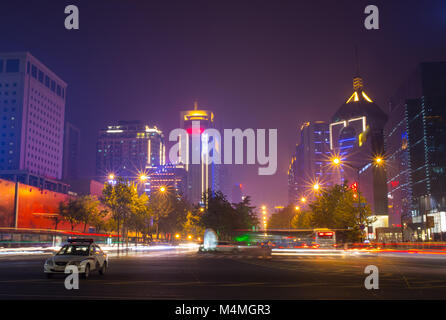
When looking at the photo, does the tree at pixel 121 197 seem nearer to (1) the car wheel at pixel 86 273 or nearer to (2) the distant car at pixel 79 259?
(2) the distant car at pixel 79 259

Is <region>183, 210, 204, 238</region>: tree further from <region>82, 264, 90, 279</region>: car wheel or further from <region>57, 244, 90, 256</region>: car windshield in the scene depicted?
<region>82, 264, 90, 279</region>: car wheel

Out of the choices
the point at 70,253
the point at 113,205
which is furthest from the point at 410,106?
the point at 70,253

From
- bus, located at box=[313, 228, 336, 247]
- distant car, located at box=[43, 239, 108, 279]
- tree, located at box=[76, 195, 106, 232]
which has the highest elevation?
tree, located at box=[76, 195, 106, 232]

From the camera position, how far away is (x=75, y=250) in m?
20.1

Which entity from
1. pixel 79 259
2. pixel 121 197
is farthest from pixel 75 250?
pixel 121 197

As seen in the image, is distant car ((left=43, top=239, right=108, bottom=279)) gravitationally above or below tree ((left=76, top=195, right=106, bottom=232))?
below

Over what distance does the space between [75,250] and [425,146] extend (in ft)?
417

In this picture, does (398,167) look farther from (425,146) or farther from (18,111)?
(18,111)

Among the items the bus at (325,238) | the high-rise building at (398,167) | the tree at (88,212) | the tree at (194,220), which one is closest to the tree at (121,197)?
the tree at (88,212)

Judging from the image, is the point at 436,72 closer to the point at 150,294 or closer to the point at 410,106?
the point at 410,106

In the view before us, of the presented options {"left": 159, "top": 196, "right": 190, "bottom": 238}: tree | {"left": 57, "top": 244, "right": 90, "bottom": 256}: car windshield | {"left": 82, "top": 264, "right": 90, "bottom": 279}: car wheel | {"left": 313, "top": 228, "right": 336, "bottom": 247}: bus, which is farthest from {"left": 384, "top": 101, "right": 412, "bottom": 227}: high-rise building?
{"left": 82, "top": 264, "right": 90, "bottom": 279}: car wheel

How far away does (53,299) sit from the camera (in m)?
12.1

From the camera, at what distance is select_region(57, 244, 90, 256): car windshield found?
65.2 ft

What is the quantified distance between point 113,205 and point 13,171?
350 ft
